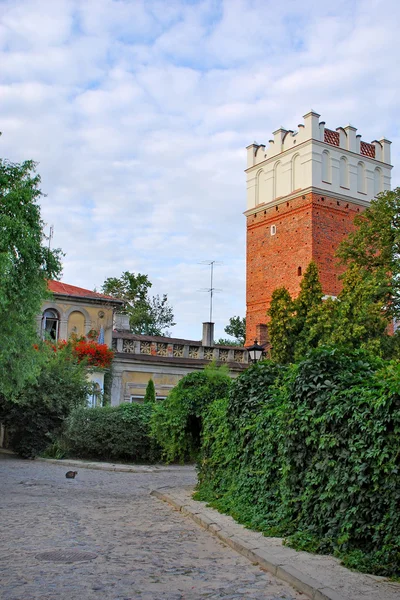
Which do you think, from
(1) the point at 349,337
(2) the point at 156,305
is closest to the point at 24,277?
(1) the point at 349,337

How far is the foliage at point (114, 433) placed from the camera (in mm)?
22953

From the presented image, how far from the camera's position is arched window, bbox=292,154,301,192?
45.2 meters

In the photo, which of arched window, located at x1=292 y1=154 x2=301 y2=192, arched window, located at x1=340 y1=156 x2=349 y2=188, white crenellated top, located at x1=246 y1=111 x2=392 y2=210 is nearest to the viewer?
white crenellated top, located at x1=246 y1=111 x2=392 y2=210

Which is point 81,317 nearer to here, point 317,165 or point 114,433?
point 114,433

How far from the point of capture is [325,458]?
771 centimetres

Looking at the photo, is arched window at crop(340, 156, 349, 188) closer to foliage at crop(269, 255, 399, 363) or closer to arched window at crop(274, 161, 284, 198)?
arched window at crop(274, 161, 284, 198)

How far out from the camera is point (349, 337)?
27.8m

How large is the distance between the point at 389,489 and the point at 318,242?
37.3 metres

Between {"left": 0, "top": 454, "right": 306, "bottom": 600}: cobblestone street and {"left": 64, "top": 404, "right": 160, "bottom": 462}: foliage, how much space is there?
867 cm

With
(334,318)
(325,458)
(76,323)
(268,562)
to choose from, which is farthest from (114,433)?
(268,562)

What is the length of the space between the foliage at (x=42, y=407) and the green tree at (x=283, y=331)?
365 inches

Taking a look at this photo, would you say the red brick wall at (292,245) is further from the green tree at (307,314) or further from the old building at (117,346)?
the green tree at (307,314)

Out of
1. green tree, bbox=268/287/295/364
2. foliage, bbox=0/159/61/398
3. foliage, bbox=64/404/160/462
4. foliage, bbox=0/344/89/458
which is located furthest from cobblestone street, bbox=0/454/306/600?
green tree, bbox=268/287/295/364

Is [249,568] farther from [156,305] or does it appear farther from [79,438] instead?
[156,305]
